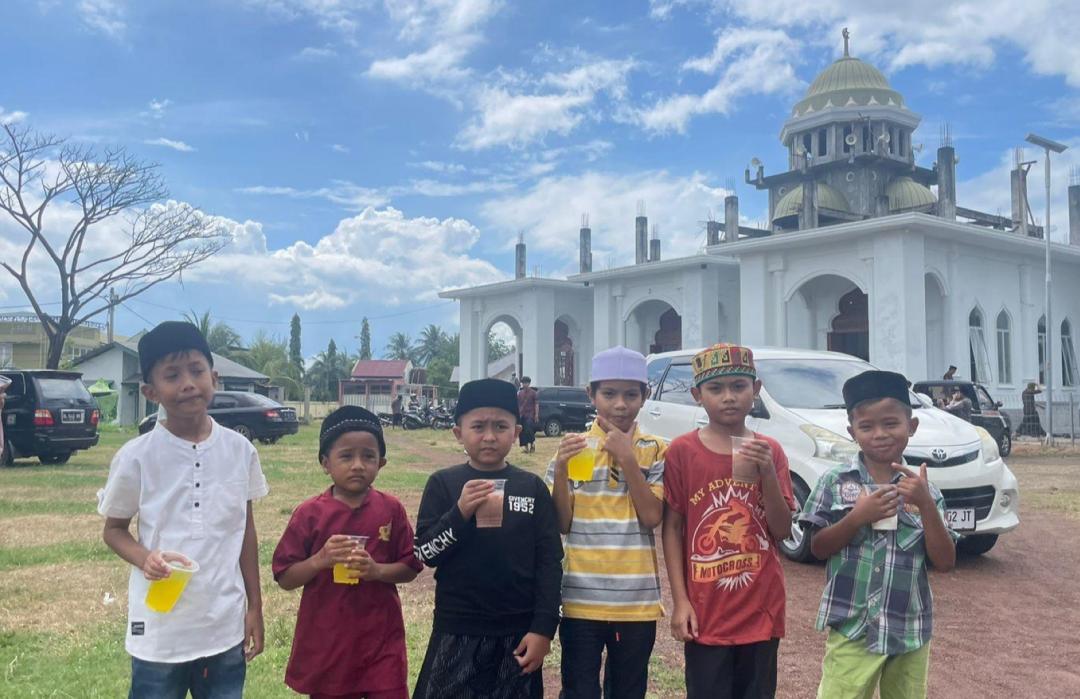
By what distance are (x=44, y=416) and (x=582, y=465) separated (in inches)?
594

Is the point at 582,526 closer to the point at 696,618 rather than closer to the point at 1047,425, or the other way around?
the point at 696,618

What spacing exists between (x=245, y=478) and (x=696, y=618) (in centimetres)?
153

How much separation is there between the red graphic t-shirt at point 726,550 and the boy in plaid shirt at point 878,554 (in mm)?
187

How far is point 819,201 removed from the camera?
122ft

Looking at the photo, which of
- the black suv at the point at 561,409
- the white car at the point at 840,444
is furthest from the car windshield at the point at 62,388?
the black suv at the point at 561,409

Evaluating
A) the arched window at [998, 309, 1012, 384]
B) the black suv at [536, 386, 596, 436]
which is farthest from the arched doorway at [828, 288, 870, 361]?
the black suv at [536, 386, 596, 436]

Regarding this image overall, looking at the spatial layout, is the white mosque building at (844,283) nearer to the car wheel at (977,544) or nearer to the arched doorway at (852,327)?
the arched doorway at (852,327)

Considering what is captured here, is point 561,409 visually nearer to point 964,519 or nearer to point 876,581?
point 964,519

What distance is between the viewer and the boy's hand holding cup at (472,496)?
270cm

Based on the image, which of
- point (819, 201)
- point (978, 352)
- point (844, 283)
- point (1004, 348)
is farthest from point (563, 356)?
point (1004, 348)

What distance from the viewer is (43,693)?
4113mm

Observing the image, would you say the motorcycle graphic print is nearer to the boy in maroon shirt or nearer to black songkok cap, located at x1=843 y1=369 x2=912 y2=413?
black songkok cap, located at x1=843 y1=369 x2=912 y2=413

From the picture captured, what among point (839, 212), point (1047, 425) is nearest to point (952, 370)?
point (1047, 425)

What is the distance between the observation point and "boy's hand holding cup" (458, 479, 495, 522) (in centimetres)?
270
